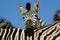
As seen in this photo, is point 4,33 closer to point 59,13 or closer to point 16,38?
point 16,38

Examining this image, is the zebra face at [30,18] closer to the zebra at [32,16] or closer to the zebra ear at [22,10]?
the zebra at [32,16]

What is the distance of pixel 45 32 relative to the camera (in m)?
7.93

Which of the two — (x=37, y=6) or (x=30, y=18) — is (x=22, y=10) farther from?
(x=30, y=18)

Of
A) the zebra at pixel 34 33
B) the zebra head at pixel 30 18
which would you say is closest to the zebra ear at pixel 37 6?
the zebra head at pixel 30 18

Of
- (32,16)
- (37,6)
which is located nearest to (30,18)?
(32,16)

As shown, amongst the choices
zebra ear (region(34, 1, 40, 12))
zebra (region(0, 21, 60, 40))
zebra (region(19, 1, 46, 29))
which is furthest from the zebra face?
zebra (region(0, 21, 60, 40))

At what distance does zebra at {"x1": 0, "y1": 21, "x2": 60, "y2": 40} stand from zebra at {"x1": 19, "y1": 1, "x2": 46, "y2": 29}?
1.49 ft

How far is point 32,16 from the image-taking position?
31.1 ft

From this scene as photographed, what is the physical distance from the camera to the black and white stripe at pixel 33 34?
775 cm

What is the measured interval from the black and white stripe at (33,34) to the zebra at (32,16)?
1.45 feet

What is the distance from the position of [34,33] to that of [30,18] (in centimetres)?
124

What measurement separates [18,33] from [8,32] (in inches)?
10.5

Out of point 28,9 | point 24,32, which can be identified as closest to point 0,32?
point 24,32

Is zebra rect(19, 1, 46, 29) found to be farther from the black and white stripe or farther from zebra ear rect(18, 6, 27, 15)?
the black and white stripe
